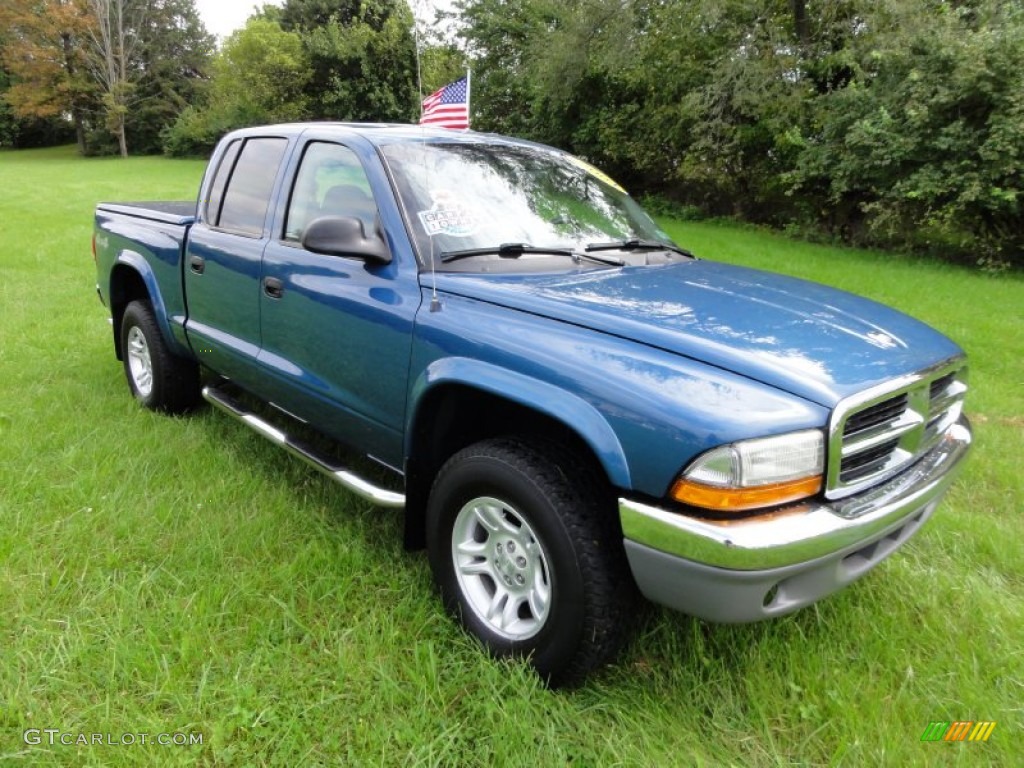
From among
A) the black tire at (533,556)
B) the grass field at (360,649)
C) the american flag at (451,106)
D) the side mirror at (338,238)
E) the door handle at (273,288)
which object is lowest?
the grass field at (360,649)

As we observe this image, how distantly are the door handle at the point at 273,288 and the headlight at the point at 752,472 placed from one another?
2039 mm

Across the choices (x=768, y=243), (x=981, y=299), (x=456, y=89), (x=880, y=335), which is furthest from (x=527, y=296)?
(x=768, y=243)

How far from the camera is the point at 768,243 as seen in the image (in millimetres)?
13602

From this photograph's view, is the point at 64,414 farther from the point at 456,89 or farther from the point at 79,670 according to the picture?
the point at 456,89

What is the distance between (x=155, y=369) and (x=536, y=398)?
311cm

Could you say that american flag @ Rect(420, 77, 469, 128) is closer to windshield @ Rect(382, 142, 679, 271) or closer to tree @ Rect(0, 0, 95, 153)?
windshield @ Rect(382, 142, 679, 271)

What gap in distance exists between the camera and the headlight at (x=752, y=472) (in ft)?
5.73

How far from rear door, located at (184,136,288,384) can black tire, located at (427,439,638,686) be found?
60.8 inches

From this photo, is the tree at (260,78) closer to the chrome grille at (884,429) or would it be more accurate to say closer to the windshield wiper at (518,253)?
the windshield wiper at (518,253)

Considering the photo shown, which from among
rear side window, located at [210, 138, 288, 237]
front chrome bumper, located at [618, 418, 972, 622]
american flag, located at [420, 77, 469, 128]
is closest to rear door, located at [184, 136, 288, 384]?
rear side window, located at [210, 138, 288, 237]

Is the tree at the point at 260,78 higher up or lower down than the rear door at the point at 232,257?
higher up

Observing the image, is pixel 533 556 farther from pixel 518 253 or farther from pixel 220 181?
pixel 220 181

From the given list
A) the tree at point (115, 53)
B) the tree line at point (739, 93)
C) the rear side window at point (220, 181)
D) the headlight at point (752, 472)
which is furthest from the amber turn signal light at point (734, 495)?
the tree at point (115, 53)

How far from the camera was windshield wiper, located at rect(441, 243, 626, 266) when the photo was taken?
103 inches
